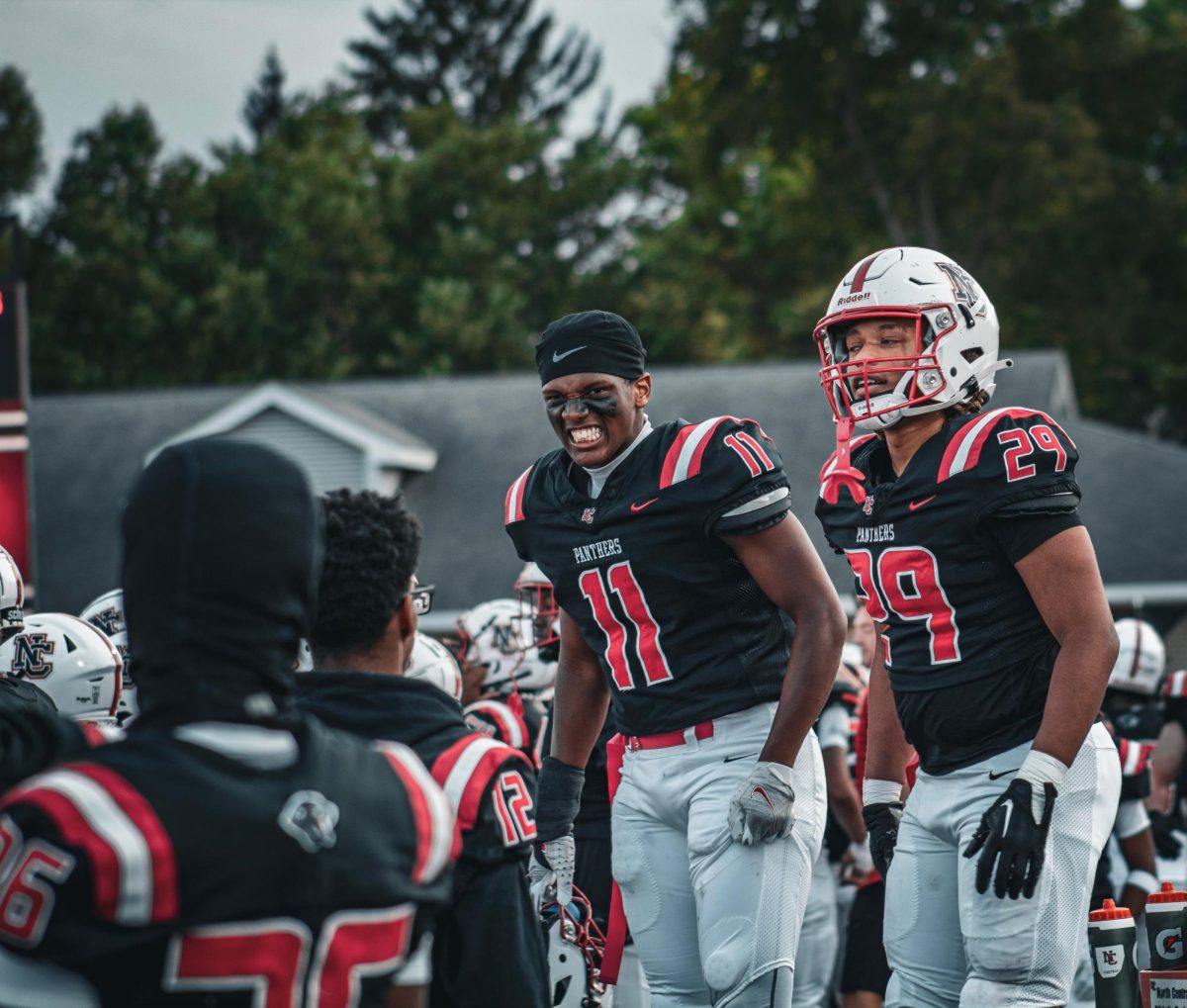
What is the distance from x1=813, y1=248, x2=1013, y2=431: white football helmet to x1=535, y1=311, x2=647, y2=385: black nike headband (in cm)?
57

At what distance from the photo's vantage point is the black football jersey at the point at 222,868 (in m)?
2.08

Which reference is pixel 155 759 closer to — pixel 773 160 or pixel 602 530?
pixel 602 530

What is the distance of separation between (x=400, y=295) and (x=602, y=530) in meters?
30.4

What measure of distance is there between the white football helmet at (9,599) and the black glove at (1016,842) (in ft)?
10.7

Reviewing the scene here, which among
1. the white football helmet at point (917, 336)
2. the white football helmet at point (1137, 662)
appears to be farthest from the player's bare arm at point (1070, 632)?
the white football helmet at point (1137, 662)

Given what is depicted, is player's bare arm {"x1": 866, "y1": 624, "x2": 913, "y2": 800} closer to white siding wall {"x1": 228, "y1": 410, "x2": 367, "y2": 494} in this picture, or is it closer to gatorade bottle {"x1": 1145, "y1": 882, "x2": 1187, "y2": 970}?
gatorade bottle {"x1": 1145, "y1": 882, "x2": 1187, "y2": 970}

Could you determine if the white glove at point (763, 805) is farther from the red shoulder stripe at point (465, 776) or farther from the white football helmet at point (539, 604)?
the white football helmet at point (539, 604)

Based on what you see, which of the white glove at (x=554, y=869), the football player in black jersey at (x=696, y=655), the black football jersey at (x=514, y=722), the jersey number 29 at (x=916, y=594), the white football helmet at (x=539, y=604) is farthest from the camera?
the white football helmet at (x=539, y=604)

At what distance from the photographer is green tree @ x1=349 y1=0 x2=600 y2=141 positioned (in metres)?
43.9

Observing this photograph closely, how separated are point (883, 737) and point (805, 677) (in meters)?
0.43

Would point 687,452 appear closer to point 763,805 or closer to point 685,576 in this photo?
point 685,576

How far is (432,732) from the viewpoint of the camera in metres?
3.09

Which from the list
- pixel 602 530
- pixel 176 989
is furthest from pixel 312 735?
pixel 602 530

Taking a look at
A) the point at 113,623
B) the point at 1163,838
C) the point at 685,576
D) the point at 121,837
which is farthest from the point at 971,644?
the point at 1163,838
